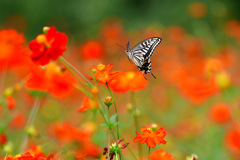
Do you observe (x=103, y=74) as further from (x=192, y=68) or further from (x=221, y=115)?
(x=192, y=68)

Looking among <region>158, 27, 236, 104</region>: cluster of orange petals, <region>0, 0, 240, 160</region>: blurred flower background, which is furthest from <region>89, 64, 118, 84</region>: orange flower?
<region>158, 27, 236, 104</region>: cluster of orange petals

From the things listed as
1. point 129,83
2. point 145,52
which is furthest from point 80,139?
point 145,52

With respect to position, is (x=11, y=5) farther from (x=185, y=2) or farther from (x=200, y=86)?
(x=200, y=86)

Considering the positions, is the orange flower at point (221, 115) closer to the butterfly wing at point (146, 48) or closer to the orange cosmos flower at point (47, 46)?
the butterfly wing at point (146, 48)

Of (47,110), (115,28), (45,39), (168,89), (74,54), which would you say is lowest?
(45,39)

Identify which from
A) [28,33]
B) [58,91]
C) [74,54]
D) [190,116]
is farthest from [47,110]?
[28,33]

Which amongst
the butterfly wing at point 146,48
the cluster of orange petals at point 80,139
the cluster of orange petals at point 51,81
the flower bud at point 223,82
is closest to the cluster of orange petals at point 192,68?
the flower bud at point 223,82
